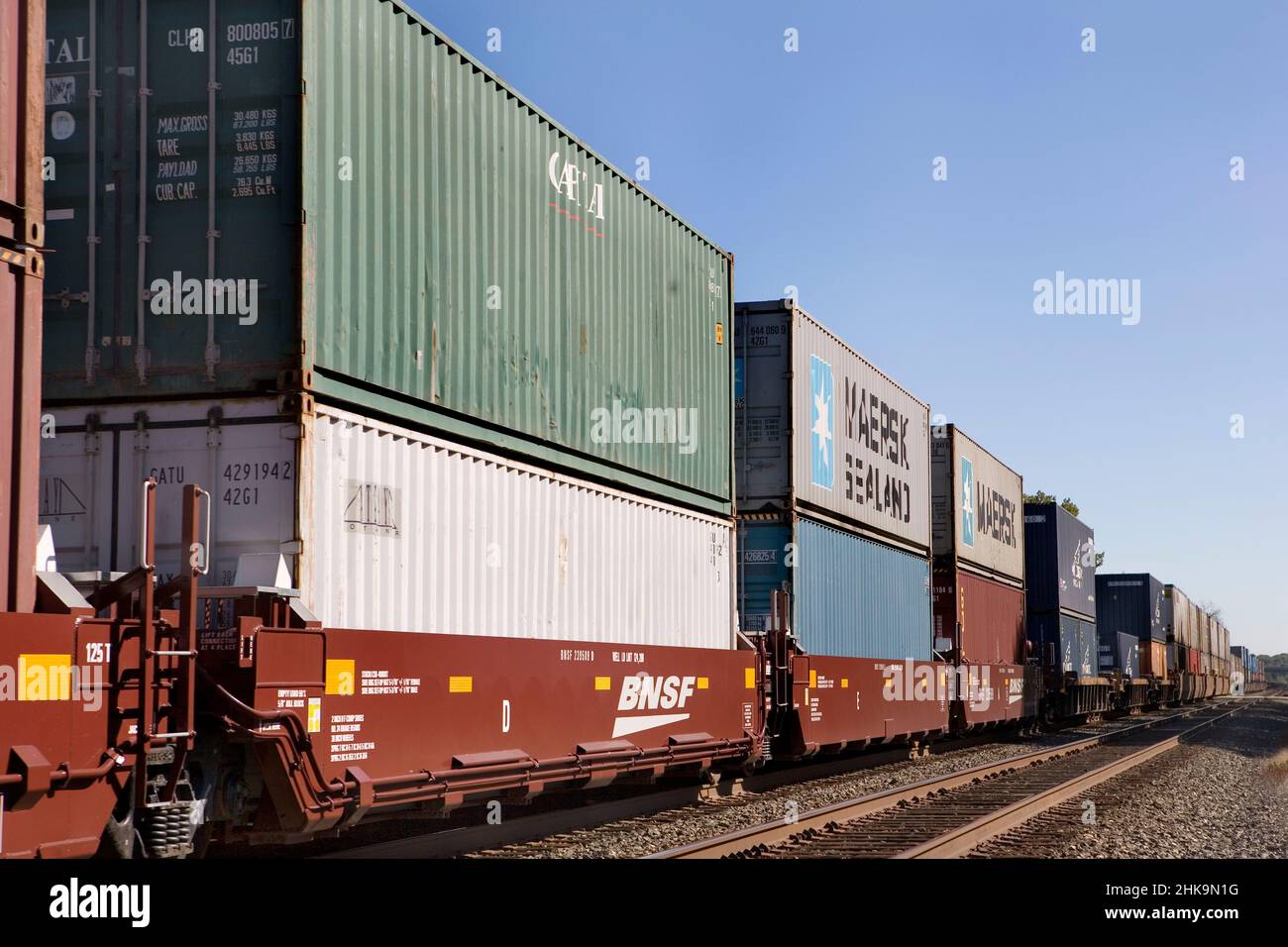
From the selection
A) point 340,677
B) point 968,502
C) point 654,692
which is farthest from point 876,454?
point 340,677

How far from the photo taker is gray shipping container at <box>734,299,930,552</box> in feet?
57.7

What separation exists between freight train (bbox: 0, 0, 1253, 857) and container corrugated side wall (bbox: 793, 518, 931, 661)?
11.5 ft

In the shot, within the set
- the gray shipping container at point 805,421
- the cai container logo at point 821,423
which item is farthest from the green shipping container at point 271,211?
the cai container logo at point 821,423

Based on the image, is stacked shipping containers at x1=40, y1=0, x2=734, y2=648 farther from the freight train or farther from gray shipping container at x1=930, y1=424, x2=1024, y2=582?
gray shipping container at x1=930, y1=424, x2=1024, y2=582

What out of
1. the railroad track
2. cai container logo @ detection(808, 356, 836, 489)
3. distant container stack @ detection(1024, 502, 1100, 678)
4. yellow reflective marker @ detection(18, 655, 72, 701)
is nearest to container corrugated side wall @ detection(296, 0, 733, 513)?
yellow reflective marker @ detection(18, 655, 72, 701)

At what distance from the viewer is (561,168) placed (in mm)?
11984

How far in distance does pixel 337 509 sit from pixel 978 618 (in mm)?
21035

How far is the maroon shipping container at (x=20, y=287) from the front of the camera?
6375 millimetres

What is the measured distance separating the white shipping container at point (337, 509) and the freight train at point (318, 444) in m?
0.03

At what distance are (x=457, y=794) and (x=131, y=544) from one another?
2.83 m

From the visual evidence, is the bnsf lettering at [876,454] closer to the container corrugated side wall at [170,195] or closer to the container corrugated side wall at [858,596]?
the container corrugated side wall at [858,596]

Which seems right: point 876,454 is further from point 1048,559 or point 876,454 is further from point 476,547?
point 1048,559

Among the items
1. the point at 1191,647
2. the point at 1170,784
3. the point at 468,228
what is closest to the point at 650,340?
the point at 468,228

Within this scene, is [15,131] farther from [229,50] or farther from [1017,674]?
[1017,674]
